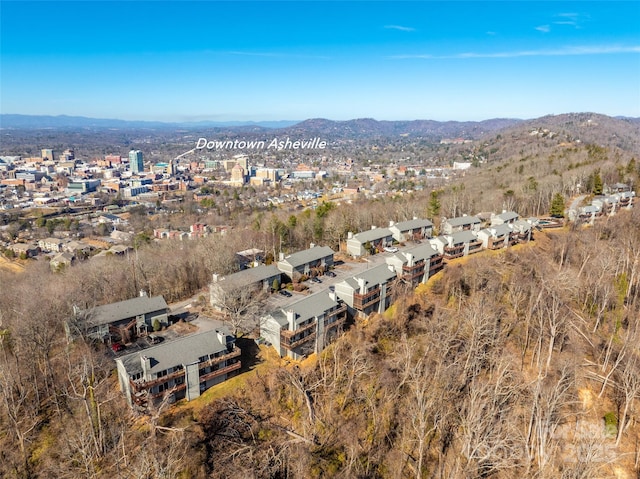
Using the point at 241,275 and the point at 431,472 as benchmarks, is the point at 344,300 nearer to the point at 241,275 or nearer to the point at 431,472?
the point at 241,275

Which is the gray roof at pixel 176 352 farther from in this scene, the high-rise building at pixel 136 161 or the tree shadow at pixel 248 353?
the high-rise building at pixel 136 161

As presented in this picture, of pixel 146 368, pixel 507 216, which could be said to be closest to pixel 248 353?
pixel 146 368

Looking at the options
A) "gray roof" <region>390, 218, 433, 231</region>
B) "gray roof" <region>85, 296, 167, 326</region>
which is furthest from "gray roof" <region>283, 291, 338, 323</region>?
"gray roof" <region>390, 218, 433, 231</region>

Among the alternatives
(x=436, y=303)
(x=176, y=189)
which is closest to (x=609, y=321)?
(x=436, y=303)

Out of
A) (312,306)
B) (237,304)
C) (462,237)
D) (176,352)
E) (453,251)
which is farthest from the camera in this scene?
(462,237)

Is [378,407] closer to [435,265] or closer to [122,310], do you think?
[435,265]
